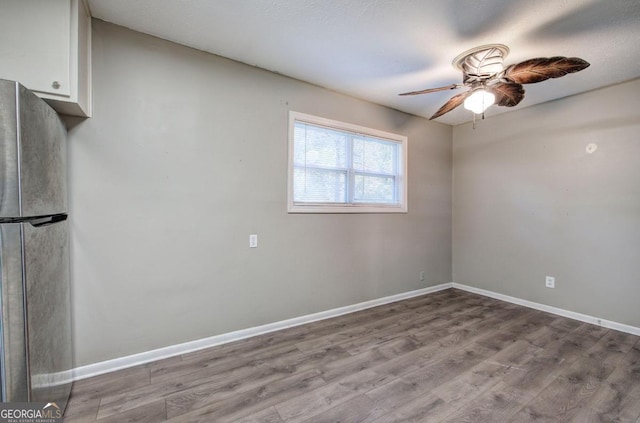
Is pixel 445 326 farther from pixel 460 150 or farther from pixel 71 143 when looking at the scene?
pixel 71 143

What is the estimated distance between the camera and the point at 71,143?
6.31 feet

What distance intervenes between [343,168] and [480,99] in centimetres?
148

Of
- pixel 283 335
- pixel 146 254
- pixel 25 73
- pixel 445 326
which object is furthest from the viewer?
pixel 445 326

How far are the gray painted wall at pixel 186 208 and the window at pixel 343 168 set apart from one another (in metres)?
0.14

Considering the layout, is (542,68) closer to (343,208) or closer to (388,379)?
(343,208)

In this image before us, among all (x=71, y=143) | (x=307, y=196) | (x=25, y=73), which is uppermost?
(x=25, y=73)

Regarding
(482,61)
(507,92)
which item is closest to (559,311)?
(507,92)

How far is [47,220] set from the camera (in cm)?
148

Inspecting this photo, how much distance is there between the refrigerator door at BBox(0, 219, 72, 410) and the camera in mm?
1138

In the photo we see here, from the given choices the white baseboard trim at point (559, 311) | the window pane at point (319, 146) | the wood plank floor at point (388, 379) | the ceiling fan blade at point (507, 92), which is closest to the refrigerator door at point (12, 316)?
the wood plank floor at point (388, 379)

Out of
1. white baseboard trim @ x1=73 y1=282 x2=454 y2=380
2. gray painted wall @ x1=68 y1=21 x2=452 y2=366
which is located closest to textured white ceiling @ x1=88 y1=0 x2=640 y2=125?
gray painted wall @ x1=68 y1=21 x2=452 y2=366

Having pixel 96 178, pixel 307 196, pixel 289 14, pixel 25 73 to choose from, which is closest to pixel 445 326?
pixel 307 196

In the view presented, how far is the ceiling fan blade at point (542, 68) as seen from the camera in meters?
1.72

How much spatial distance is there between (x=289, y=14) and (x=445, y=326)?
316 cm
